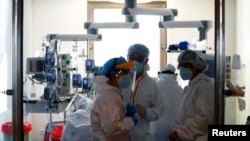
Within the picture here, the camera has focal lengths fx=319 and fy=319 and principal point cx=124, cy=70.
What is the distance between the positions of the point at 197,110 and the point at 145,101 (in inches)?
19.8

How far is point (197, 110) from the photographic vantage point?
2.07m

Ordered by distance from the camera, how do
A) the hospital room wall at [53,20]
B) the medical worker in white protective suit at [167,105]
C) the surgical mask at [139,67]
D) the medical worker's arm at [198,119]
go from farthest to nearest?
the hospital room wall at [53,20]
the medical worker in white protective suit at [167,105]
the surgical mask at [139,67]
the medical worker's arm at [198,119]

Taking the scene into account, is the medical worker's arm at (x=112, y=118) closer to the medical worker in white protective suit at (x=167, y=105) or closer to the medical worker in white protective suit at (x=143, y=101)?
the medical worker in white protective suit at (x=143, y=101)

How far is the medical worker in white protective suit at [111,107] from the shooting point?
6.32 feet

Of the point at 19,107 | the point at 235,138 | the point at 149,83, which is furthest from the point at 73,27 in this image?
the point at 235,138

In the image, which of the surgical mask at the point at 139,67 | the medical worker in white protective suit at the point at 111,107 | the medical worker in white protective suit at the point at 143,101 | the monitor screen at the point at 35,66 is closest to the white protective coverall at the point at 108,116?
the medical worker in white protective suit at the point at 111,107

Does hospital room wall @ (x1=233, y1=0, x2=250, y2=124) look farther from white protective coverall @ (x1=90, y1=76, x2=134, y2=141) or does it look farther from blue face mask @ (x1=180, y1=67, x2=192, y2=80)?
white protective coverall @ (x1=90, y1=76, x2=134, y2=141)

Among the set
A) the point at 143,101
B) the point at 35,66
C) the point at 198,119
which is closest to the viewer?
the point at 198,119

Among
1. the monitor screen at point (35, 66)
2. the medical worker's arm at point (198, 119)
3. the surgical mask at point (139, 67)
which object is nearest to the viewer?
the medical worker's arm at point (198, 119)

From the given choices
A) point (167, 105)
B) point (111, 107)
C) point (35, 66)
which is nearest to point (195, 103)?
point (111, 107)

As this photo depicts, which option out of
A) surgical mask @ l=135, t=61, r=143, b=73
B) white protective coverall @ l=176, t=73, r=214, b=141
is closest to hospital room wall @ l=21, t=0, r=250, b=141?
surgical mask @ l=135, t=61, r=143, b=73

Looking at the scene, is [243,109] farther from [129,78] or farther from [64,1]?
[64,1]

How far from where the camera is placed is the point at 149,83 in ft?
8.20

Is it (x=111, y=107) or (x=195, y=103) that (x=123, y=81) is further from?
(x=195, y=103)
